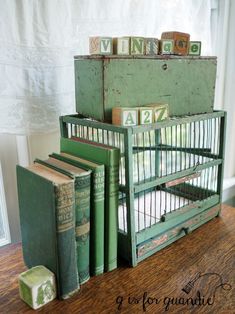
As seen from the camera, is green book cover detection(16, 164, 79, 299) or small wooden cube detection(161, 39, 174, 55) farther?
small wooden cube detection(161, 39, 174, 55)

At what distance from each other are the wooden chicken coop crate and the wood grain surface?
48 mm

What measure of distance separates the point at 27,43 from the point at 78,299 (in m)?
0.65

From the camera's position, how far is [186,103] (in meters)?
0.90

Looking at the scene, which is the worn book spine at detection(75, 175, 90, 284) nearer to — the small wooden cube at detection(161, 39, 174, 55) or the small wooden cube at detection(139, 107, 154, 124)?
the small wooden cube at detection(139, 107, 154, 124)

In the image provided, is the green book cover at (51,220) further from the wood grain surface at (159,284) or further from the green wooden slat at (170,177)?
the green wooden slat at (170,177)

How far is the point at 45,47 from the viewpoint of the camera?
88 centimetres

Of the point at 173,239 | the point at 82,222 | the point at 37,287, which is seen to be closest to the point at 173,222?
the point at 173,239

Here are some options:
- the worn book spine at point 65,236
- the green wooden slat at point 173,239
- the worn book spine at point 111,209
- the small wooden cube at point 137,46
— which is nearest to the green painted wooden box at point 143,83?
the small wooden cube at point 137,46

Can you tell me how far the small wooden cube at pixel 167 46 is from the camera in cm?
84

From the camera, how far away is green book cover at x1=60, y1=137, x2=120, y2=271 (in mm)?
714

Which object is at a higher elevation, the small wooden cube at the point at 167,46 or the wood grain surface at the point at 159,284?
the small wooden cube at the point at 167,46

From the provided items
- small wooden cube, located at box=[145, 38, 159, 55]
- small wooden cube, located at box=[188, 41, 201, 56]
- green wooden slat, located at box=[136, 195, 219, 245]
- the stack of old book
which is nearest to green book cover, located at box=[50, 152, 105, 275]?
the stack of old book

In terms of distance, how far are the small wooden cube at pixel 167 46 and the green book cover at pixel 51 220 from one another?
44cm

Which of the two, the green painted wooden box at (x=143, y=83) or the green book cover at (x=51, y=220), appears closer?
the green book cover at (x=51, y=220)
